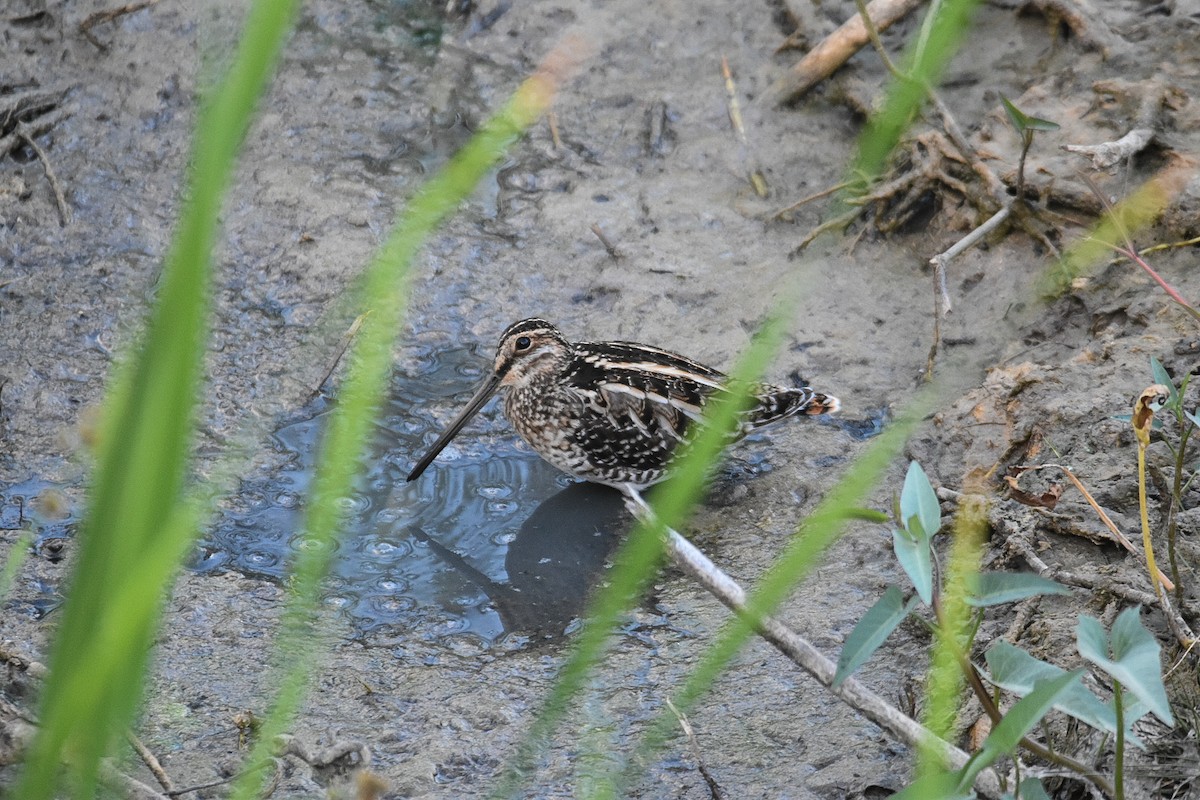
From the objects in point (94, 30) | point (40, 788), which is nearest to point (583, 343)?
point (94, 30)

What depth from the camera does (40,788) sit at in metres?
1.21

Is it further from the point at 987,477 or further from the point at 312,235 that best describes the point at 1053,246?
the point at 312,235

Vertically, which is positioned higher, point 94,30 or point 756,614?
point 94,30

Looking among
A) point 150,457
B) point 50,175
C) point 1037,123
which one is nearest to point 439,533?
point 1037,123

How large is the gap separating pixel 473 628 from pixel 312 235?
2286mm

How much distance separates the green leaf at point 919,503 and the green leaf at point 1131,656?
27 centimetres

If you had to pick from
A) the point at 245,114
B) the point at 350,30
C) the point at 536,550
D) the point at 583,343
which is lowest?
the point at 536,550

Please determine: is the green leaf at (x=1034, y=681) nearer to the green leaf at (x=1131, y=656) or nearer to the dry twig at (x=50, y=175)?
the green leaf at (x=1131, y=656)

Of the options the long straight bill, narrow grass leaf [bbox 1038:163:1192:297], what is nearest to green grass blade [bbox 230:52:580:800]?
the long straight bill

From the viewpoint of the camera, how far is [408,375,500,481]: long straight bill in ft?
14.8

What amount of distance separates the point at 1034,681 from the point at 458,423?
2.82 meters

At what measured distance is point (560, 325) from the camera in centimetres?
531

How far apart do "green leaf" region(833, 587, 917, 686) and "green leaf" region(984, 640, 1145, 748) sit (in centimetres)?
21

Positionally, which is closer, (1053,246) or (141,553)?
(141,553)
